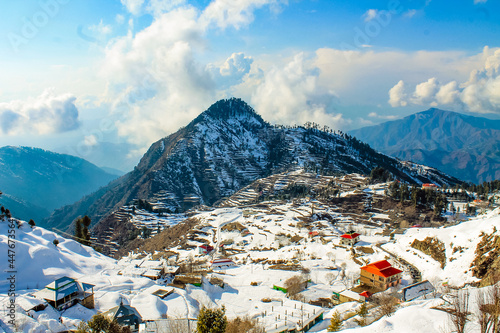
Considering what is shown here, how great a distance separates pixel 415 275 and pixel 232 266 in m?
38.6

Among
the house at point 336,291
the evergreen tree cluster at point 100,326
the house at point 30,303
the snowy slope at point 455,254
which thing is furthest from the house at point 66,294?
the snowy slope at point 455,254

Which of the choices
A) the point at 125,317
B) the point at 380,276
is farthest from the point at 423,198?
the point at 125,317

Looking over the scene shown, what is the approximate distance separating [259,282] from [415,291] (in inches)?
998

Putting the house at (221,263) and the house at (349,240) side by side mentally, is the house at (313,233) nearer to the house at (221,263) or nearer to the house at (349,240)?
the house at (349,240)

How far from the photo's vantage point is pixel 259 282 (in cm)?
5178

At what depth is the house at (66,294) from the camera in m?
29.9

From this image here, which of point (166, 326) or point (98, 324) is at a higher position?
point (98, 324)

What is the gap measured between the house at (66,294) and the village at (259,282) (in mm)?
104

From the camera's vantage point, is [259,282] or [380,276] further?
[259,282]

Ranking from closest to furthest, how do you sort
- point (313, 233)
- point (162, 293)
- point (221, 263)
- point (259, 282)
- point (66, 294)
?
point (66, 294) < point (162, 293) < point (259, 282) < point (221, 263) < point (313, 233)

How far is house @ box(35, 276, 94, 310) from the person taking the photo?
2991 centimetres

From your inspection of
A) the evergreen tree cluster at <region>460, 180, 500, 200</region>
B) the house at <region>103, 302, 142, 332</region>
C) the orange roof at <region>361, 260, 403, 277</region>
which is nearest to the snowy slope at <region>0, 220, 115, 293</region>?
the house at <region>103, 302, 142, 332</region>

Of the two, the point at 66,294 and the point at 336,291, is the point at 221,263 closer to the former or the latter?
the point at 336,291

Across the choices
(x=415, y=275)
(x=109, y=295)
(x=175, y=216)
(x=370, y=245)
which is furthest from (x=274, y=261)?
(x=175, y=216)
